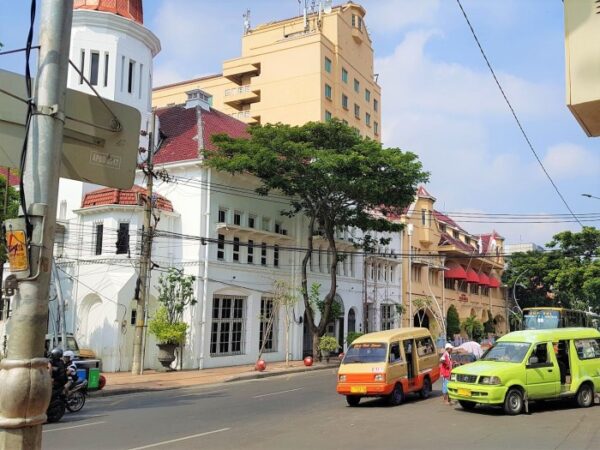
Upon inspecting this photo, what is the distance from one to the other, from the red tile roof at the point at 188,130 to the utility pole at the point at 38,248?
28.2 m

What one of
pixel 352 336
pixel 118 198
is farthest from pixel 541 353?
pixel 352 336

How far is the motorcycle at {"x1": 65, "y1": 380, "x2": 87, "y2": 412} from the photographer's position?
1480 cm

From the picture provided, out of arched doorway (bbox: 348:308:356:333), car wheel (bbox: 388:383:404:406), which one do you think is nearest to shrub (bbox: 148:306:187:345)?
car wheel (bbox: 388:383:404:406)

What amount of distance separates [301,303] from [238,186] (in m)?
8.41

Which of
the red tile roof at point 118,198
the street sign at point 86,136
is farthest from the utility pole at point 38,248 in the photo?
the red tile roof at point 118,198

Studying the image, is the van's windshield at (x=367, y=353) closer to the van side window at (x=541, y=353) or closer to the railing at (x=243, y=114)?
the van side window at (x=541, y=353)

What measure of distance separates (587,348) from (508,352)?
2554 millimetres

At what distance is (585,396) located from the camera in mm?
15008

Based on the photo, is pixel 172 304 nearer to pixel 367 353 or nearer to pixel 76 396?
pixel 76 396

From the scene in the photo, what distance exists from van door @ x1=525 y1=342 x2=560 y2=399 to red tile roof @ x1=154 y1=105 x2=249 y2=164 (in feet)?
68.6

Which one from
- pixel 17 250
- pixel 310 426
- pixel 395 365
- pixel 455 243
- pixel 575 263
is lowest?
pixel 310 426

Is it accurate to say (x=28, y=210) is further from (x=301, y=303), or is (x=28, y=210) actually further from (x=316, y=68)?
(x=316, y=68)

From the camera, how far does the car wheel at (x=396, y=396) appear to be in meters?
15.8

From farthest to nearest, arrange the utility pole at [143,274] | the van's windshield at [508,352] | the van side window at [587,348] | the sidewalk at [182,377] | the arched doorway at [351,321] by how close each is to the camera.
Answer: the arched doorway at [351,321]
the utility pole at [143,274]
the sidewalk at [182,377]
the van side window at [587,348]
the van's windshield at [508,352]
